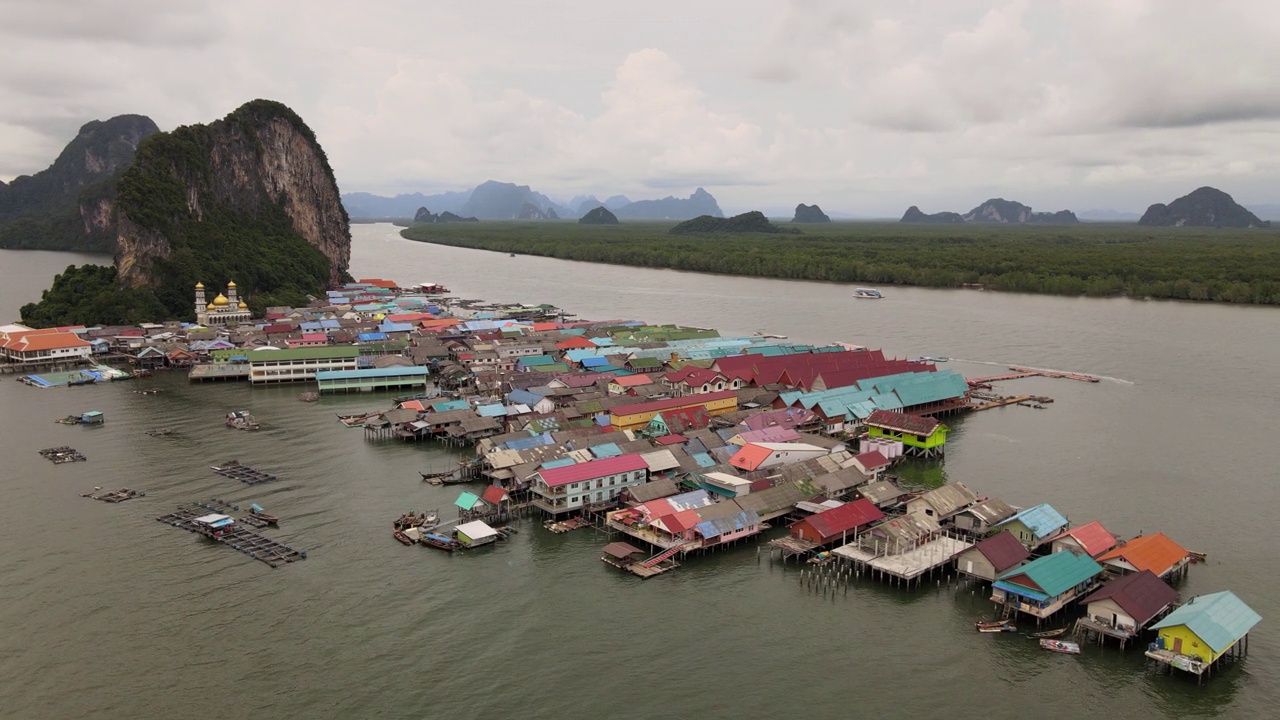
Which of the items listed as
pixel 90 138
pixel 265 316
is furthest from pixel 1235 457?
pixel 90 138

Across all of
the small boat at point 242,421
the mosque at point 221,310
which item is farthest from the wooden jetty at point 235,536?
the mosque at point 221,310

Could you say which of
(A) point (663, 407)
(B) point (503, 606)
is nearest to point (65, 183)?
(A) point (663, 407)

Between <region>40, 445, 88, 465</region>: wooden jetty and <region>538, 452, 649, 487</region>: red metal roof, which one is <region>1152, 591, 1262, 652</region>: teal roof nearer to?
<region>538, 452, 649, 487</region>: red metal roof

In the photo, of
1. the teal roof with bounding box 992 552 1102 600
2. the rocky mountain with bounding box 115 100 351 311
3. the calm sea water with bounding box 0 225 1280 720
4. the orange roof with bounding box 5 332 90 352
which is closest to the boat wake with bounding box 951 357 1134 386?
the calm sea water with bounding box 0 225 1280 720

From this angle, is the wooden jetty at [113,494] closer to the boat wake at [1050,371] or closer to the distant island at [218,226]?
the distant island at [218,226]

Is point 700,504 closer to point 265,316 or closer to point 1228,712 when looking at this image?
point 1228,712

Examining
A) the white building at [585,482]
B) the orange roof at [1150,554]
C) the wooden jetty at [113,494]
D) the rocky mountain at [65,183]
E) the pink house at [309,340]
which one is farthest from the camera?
the rocky mountain at [65,183]

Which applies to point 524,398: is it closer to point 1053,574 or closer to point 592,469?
point 592,469
